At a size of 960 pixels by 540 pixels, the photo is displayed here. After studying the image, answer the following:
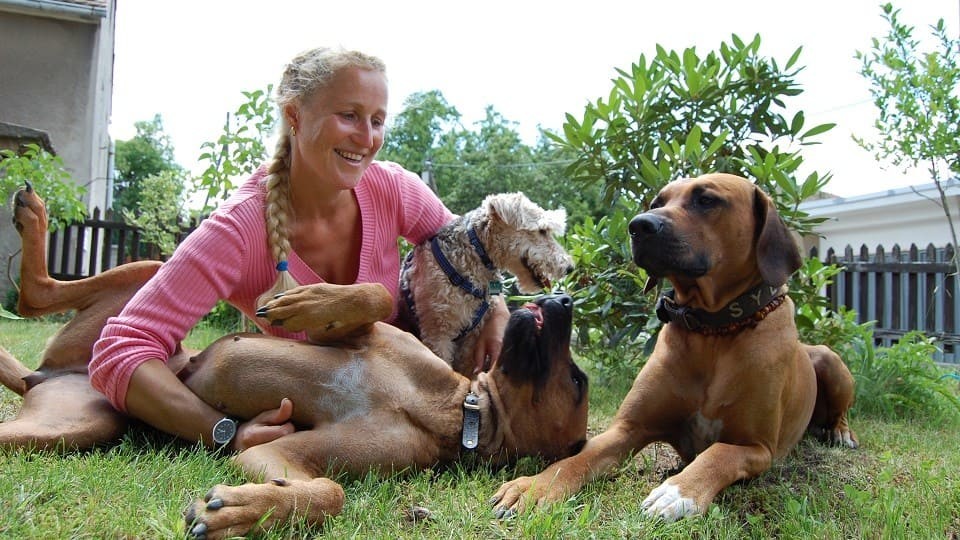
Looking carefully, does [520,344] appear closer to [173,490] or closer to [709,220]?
[709,220]

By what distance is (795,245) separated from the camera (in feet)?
10.0

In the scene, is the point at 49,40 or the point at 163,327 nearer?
the point at 163,327

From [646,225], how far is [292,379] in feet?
4.91

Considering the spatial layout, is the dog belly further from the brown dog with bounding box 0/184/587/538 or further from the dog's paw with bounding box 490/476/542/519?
the dog's paw with bounding box 490/476/542/519

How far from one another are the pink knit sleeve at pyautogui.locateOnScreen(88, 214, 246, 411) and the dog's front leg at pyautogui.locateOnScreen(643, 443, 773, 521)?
74.4 inches

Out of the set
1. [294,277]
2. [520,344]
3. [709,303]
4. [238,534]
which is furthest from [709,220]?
[238,534]

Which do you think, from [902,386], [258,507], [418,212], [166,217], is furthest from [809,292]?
[166,217]

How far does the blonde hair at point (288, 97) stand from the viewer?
10.2 ft

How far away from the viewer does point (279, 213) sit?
126 inches

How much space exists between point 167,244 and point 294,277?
7.20 m

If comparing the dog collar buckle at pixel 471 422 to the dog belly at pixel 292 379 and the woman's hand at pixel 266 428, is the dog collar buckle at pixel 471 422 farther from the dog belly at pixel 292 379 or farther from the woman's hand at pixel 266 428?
the woman's hand at pixel 266 428

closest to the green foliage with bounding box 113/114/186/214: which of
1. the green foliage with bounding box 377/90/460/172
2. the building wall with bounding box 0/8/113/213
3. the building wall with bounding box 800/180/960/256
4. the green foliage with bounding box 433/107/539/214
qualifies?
the green foliage with bounding box 377/90/460/172

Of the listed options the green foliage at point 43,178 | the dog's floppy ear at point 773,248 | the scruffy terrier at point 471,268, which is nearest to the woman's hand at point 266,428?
the scruffy terrier at point 471,268

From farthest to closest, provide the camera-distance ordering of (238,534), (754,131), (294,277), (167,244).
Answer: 1. (167,244)
2. (754,131)
3. (294,277)
4. (238,534)
